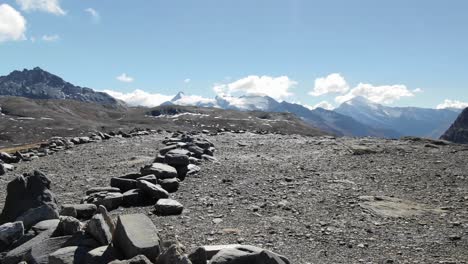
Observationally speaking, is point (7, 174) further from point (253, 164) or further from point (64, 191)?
point (253, 164)

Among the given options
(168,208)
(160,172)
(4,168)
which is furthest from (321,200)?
(4,168)

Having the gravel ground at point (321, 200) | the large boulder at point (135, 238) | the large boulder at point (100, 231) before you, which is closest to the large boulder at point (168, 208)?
the gravel ground at point (321, 200)

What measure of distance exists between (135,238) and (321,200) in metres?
9.79

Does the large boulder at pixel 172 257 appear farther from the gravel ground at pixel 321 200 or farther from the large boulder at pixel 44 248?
the large boulder at pixel 44 248

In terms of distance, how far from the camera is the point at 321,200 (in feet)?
62.8

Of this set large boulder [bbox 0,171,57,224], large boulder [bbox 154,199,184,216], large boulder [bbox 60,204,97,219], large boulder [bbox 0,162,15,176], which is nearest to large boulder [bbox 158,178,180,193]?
large boulder [bbox 154,199,184,216]

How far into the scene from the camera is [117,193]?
767 inches

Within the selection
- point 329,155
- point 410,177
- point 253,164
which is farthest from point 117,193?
point 329,155

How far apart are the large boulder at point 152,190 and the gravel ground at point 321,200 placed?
1.17 meters

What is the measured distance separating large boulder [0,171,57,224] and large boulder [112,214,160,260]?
5639 mm

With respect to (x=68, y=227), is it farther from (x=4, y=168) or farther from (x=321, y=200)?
(x=4, y=168)

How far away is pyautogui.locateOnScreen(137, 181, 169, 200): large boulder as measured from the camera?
758 inches

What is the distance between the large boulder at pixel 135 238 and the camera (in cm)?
1126

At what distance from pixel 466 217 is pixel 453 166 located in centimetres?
1016
